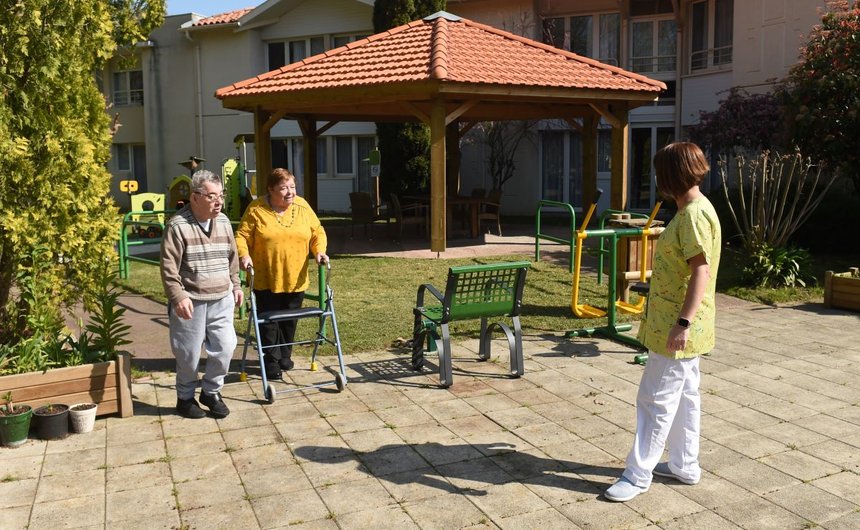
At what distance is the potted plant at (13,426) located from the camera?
4980 millimetres

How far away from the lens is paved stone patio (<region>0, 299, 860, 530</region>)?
→ 13.4 ft

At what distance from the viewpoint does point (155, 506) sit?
4.21 meters

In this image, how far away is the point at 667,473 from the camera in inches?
178

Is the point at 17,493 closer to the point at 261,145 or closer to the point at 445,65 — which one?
the point at 445,65

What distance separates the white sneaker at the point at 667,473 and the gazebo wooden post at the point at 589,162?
12765 mm

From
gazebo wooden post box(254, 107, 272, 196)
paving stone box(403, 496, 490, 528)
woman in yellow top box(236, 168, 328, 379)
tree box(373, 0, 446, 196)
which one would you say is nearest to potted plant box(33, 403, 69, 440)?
woman in yellow top box(236, 168, 328, 379)

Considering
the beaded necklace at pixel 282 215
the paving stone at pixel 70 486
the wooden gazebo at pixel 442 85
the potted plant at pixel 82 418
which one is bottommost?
the paving stone at pixel 70 486

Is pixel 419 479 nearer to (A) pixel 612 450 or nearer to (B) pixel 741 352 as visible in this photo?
(A) pixel 612 450

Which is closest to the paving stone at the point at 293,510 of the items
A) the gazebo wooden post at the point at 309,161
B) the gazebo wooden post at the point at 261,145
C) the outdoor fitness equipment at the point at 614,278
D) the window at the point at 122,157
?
the outdoor fitness equipment at the point at 614,278

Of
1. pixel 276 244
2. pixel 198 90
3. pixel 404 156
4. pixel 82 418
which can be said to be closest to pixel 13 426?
pixel 82 418

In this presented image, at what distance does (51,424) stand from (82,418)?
189 millimetres

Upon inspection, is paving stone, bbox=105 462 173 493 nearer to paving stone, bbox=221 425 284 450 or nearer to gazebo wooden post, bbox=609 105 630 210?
paving stone, bbox=221 425 284 450

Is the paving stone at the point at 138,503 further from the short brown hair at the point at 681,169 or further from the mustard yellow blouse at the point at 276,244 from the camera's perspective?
the short brown hair at the point at 681,169

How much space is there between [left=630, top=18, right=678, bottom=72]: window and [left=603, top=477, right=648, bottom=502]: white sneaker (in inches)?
826
